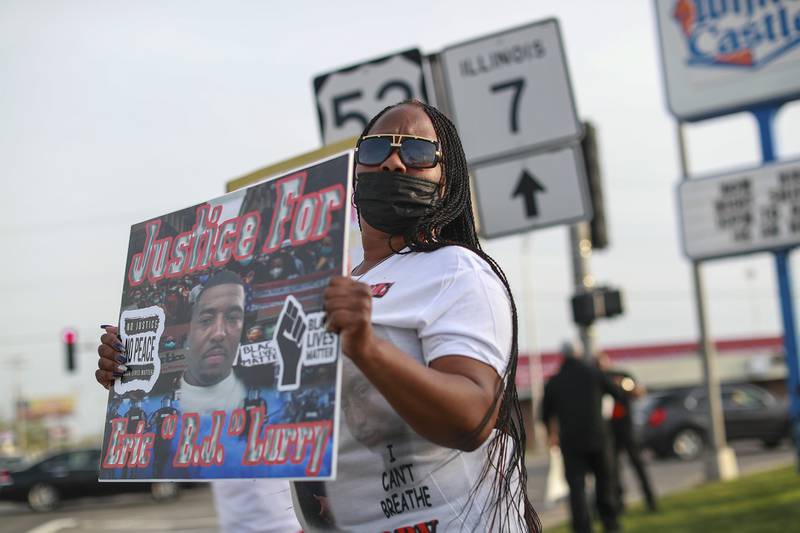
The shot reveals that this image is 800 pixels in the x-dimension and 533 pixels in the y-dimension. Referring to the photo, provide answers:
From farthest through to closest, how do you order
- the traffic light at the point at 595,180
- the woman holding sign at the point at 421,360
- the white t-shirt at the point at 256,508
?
1. the traffic light at the point at 595,180
2. the white t-shirt at the point at 256,508
3. the woman holding sign at the point at 421,360

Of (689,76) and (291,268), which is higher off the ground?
(689,76)

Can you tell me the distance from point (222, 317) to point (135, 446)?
1.19 ft

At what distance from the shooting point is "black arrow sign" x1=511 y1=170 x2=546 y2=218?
5.43 metres

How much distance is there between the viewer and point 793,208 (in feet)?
33.8

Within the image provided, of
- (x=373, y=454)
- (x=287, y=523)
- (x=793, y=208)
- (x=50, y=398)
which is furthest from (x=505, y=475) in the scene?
(x=50, y=398)

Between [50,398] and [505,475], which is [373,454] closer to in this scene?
[505,475]

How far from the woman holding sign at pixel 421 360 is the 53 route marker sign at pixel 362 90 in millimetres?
3592

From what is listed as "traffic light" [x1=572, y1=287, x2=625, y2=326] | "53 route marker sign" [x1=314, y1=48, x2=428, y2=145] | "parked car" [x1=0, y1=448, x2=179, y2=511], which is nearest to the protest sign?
"53 route marker sign" [x1=314, y1=48, x2=428, y2=145]

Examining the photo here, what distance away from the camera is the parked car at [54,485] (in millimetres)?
21578

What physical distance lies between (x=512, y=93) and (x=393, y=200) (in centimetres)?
Result: 364

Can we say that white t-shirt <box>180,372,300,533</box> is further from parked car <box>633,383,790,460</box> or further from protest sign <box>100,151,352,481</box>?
parked car <box>633,383,790,460</box>

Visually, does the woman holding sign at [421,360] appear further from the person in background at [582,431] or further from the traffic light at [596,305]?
the traffic light at [596,305]

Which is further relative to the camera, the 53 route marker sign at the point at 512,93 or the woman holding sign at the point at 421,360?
the 53 route marker sign at the point at 512,93

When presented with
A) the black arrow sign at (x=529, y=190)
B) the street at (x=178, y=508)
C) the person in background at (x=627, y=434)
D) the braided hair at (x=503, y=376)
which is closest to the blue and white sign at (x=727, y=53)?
the person in background at (x=627, y=434)
